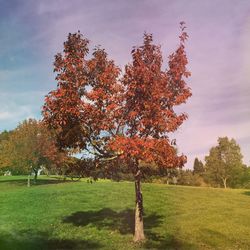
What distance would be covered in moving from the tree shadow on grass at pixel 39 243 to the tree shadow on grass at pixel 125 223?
11.2ft

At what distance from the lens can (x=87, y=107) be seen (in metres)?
21.8

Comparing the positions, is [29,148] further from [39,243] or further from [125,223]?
[39,243]

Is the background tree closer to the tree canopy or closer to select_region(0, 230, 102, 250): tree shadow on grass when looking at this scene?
the tree canopy

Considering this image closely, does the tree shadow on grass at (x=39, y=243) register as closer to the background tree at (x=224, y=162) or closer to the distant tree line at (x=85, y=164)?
the distant tree line at (x=85, y=164)

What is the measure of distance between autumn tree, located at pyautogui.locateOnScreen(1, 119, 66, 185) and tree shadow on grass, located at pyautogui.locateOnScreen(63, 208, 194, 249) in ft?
94.7

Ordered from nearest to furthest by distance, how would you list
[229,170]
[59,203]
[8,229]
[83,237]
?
[83,237] < [8,229] < [59,203] < [229,170]

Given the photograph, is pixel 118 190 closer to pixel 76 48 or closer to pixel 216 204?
pixel 216 204

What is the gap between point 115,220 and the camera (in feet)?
102

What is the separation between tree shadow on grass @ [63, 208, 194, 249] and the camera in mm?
22984

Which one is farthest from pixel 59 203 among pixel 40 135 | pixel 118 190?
pixel 40 135

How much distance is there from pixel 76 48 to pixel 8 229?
14159 mm

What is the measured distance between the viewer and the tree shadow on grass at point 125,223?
75.4 feet

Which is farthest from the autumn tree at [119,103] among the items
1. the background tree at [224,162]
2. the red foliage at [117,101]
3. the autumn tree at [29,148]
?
the background tree at [224,162]

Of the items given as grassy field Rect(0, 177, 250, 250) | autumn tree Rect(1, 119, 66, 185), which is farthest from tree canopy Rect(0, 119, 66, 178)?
grassy field Rect(0, 177, 250, 250)
